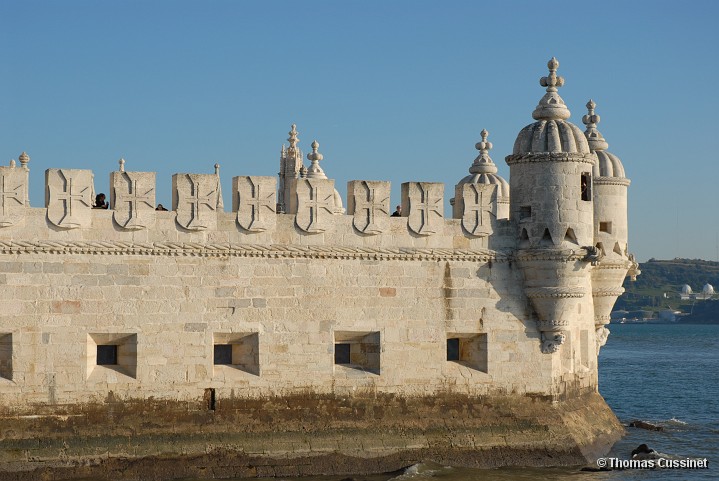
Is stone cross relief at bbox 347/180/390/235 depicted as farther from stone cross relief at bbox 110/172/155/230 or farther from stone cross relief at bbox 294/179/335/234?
stone cross relief at bbox 110/172/155/230

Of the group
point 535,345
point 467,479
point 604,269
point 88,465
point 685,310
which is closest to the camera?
point 88,465

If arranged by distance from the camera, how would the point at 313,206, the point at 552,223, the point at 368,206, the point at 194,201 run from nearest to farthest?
the point at 194,201, the point at 313,206, the point at 368,206, the point at 552,223

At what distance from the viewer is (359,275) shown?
22.6 m

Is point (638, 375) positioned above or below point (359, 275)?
below

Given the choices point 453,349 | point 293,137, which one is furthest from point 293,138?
point 453,349

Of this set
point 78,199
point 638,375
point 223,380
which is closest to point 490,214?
point 223,380

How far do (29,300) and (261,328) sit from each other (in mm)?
4166

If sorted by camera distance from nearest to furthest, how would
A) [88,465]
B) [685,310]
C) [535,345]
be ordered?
[88,465] → [535,345] → [685,310]

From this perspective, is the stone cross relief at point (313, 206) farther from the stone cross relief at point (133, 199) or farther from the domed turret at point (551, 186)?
the domed turret at point (551, 186)

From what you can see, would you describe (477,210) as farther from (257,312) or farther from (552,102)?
(257,312)

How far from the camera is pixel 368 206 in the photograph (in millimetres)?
22766

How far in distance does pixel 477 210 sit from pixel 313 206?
3.42 m

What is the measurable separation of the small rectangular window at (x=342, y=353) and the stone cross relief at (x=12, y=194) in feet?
21.0

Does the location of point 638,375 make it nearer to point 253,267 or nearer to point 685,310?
point 253,267
